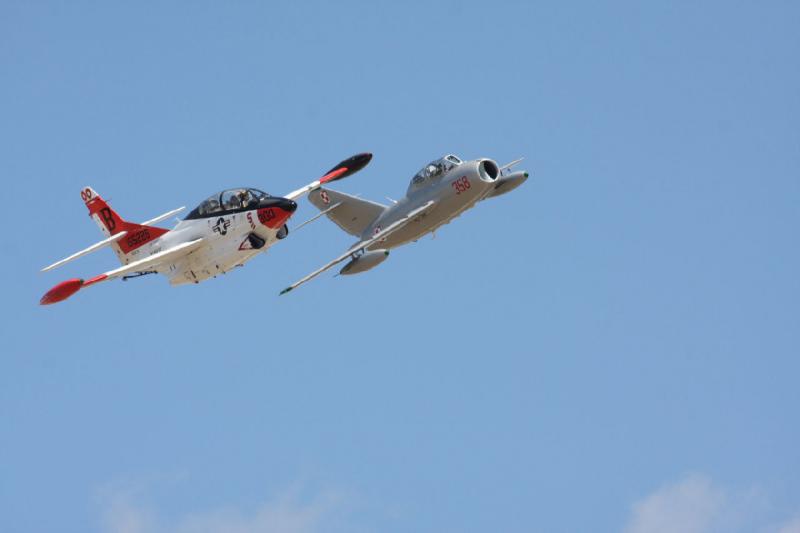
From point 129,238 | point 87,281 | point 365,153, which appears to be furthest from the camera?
point 365,153

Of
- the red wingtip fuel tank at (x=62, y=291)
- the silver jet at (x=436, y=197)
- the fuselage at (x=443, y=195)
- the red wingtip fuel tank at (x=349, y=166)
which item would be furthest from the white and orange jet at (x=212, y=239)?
the red wingtip fuel tank at (x=349, y=166)

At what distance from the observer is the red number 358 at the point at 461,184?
59094 mm

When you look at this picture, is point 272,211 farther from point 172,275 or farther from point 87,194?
point 87,194

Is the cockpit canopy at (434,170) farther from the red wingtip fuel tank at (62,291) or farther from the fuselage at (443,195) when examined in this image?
the red wingtip fuel tank at (62,291)

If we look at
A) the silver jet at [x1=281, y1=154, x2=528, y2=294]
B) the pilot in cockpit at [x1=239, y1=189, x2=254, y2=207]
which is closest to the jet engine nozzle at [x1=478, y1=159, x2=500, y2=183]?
the silver jet at [x1=281, y1=154, x2=528, y2=294]

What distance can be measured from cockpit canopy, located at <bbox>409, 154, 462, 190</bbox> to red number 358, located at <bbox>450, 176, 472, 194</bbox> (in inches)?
38.8

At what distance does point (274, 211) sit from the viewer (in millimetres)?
53219

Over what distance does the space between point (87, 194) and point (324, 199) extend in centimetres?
1311

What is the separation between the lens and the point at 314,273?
180ft

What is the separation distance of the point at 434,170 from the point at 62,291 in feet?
60.1

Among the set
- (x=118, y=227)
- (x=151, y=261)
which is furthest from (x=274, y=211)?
(x=118, y=227)

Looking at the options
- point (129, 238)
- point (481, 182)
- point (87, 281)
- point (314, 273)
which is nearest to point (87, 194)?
point (129, 238)

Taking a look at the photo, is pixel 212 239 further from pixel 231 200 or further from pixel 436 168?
pixel 436 168

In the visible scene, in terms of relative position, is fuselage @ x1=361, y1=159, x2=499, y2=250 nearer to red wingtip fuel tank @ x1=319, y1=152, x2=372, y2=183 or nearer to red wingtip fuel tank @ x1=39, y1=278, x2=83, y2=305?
red wingtip fuel tank @ x1=319, y1=152, x2=372, y2=183
